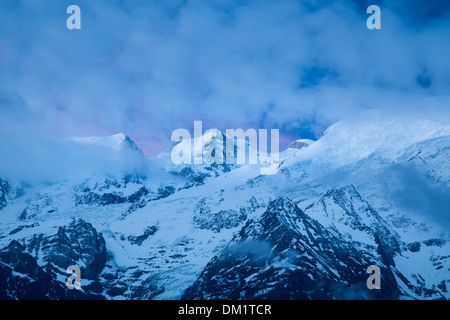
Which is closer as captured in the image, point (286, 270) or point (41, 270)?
point (286, 270)

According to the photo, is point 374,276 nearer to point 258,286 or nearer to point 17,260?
point 258,286

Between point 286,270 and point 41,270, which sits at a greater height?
point 41,270

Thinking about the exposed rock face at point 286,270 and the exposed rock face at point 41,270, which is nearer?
the exposed rock face at point 286,270

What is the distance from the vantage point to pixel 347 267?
17750 centimetres

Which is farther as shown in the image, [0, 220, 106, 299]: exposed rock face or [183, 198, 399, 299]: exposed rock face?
[0, 220, 106, 299]: exposed rock face

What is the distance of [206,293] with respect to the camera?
6624 inches
